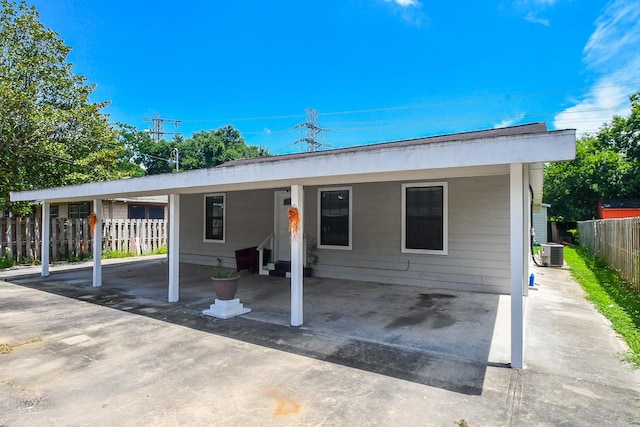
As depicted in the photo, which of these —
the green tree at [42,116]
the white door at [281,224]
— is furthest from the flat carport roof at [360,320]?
the green tree at [42,116]

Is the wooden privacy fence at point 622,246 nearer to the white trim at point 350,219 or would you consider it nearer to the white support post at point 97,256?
the white trim at point 350,219

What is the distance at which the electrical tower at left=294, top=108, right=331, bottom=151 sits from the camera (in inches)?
1498

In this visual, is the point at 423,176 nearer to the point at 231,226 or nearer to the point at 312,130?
the point at 231,226

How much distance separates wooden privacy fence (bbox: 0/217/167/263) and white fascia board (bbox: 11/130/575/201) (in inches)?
329

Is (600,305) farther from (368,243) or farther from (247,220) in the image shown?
(247,220)

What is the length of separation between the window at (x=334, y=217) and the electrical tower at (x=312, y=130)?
99.9 ft

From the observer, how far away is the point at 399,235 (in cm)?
779

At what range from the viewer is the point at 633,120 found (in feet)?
70.9

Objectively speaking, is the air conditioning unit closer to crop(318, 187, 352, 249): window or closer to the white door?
crop(318, 187, 352, 249): window

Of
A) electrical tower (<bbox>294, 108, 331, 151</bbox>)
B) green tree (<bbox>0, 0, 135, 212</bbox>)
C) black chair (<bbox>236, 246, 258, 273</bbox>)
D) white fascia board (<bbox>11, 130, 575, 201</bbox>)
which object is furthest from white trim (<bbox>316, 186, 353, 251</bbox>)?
electrical tower (<bbox>294, 108, 331, 151</bbox>)

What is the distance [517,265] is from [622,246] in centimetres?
635

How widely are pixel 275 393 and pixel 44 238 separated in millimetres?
9104

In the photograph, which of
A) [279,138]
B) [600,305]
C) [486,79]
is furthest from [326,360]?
[279,138]

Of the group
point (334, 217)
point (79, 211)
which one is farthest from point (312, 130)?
point (334, 217)
